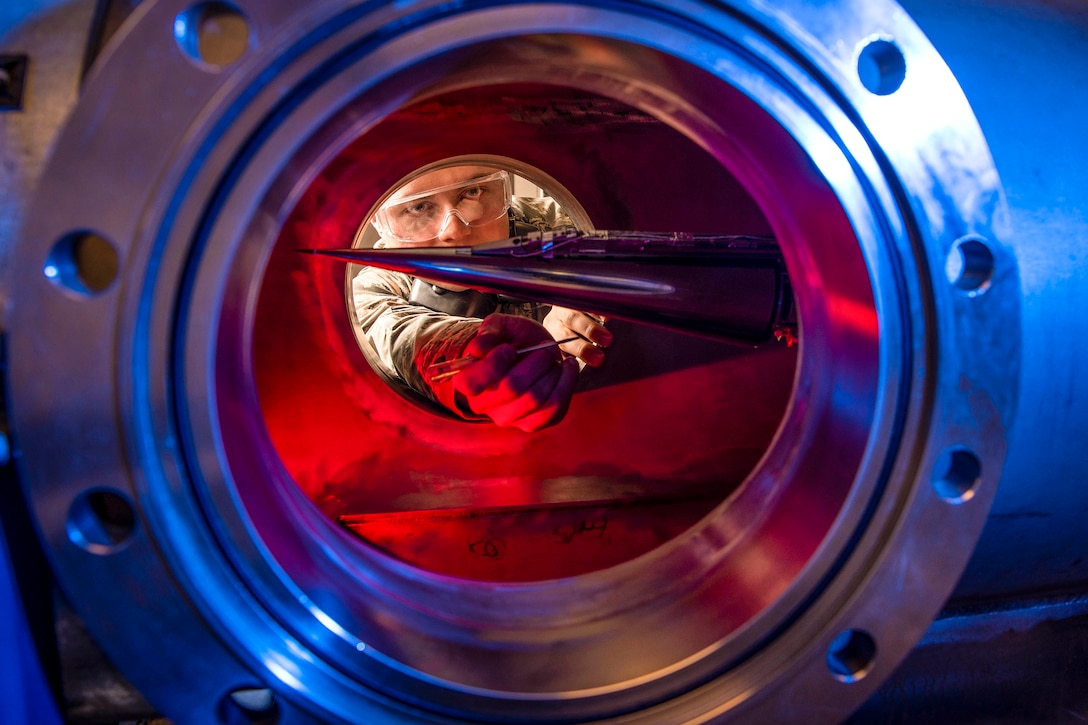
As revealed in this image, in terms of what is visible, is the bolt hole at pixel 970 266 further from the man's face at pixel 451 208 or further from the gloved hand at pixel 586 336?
the man's face at pixel 451 208

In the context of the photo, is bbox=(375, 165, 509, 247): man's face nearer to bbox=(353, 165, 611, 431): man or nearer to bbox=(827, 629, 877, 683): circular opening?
bbox=(353, 165, 611, 431): man

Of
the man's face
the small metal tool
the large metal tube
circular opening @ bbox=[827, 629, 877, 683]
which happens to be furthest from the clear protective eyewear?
circular opening @ bbox=[827, 629, 877, 683]

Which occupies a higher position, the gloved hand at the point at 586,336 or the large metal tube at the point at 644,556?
the gloved hand at the point at 586,336

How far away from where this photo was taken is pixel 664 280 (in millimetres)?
905

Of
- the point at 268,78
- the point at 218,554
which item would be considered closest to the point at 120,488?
the point at 218,554

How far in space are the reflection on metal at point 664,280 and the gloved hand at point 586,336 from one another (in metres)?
0.14

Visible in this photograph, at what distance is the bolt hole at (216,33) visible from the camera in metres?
0.45

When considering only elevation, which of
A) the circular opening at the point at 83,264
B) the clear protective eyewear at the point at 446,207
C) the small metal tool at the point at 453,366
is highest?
the clear protective eyewear at the point at 446,207

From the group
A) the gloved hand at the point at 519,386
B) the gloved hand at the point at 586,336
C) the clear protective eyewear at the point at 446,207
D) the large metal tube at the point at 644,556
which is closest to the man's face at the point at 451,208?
the clear protective eyewear at the point at 446,207

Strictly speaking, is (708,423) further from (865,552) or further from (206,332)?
(206,332)

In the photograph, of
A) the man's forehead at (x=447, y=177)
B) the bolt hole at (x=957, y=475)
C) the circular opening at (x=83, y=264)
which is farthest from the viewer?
the man's forehead at (x=447, y=177)

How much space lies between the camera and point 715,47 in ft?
1.65

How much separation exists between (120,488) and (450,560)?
0.51 meters

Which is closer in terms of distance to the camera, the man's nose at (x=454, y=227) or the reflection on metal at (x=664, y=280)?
the reflection on metal at (x=664, y=280)
